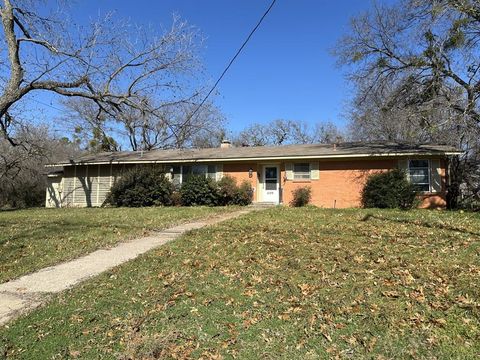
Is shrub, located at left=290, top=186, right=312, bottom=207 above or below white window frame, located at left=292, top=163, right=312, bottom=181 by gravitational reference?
below

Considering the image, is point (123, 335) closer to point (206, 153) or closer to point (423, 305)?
point (423, 305)

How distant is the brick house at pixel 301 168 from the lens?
17188 millimetres

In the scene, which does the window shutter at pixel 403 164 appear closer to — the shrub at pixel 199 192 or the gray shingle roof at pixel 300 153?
the gray shingle roof at pixel 300 153

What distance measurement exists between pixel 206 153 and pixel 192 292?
16.8 m

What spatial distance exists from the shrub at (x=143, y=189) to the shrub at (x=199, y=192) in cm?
114

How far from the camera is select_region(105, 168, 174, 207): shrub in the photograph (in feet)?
67.4

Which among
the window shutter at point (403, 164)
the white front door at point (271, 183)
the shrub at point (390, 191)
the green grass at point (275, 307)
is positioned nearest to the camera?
the green grass at point (275, 307)

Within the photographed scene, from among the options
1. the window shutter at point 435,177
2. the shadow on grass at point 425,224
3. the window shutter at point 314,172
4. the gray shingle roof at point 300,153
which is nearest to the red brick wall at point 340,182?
the window shutter at point 314,172

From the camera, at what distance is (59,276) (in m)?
7.31

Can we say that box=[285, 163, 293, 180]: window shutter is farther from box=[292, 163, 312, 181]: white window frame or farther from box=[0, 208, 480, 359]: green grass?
box=[0, 208, 480, 359]: green grass

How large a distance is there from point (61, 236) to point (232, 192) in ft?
30.6

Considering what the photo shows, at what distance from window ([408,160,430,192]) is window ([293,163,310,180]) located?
14.6ft

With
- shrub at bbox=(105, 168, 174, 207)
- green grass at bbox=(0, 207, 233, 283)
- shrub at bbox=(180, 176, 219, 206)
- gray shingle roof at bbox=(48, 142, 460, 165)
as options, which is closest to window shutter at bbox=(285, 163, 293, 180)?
gray shingle roof at bbox=(48, 142, 460, 165)

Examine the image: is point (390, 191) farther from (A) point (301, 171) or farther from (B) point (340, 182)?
(A) point (301, 171)
